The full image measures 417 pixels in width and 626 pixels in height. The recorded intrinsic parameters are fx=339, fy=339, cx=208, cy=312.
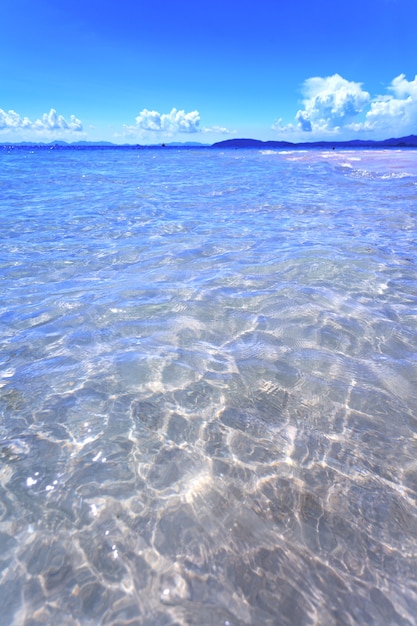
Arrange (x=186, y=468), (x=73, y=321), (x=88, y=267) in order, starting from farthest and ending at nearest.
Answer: (x=88, y=267) < (x=73, y=321) < (x=186, y=468)

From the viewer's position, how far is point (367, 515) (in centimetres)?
287

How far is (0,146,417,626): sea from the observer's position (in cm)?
242

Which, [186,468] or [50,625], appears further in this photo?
[186,468]

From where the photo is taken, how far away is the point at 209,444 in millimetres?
3521

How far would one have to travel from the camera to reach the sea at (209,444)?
2.42 metres

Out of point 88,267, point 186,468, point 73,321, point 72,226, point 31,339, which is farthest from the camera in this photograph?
point 72,226

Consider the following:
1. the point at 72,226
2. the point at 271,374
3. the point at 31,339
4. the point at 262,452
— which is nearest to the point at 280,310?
the point at 271,374

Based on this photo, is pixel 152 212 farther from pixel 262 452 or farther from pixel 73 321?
pixel 262 452

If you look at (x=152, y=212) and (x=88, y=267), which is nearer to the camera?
(x=88, y=267)

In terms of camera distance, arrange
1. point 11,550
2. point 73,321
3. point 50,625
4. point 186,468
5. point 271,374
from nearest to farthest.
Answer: point 50,625, point 11,550, point 186,468, point 271,374, point 73,321

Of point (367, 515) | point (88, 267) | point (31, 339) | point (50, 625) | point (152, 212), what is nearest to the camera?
point (50, 625)

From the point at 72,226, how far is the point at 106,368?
8.93 m

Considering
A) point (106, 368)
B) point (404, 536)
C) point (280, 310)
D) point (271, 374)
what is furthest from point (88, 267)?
point (404, 536)

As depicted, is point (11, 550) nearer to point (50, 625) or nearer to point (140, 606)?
point (50, 625)
